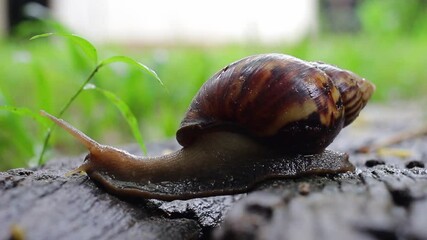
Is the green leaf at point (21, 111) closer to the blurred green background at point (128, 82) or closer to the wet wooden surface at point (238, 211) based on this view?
the wet wooden surface at point (238, 211)

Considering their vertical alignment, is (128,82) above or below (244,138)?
below

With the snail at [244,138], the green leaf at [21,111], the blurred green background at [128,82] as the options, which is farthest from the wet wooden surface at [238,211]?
the blurred green background at [128,82]

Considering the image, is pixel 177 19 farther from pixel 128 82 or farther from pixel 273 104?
pixel 273 104

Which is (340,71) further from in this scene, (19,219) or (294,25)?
(294,25)

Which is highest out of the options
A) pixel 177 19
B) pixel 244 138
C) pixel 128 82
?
pixel 244 138

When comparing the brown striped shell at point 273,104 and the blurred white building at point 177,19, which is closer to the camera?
the brown striped shell at point 273,104

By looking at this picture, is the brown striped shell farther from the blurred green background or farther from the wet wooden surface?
the blurred green background

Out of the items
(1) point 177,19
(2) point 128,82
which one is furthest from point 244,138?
(1) point 177,19
